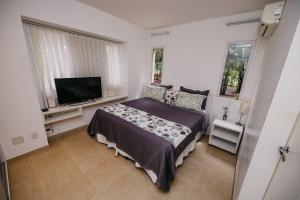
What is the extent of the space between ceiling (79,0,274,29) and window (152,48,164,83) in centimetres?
95

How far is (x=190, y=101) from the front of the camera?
267cm

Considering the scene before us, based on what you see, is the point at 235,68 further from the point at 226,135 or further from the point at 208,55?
the point at 226,135

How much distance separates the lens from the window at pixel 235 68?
2.44m

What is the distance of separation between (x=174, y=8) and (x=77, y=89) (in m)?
2.53

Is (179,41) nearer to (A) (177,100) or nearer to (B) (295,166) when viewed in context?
(A) (177,100)

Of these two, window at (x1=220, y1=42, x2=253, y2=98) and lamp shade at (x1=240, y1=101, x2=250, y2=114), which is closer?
lamp shade at (x1=240, y1=101, x2=250, y2=114)

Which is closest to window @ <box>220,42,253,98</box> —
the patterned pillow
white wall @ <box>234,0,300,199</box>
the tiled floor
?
the patterned pillow

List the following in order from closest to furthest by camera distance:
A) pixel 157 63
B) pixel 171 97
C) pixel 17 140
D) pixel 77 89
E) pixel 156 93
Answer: pixel 17 140
pixel 77 89
pixel 171 97
pixel 156 93
pixel 157 63

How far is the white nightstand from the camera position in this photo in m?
2.23

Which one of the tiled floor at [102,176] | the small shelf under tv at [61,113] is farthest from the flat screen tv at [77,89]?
the tiled floor at [102,176]

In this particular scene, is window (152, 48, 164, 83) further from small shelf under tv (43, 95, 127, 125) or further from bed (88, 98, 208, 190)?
small shelf under tv (43, 95, 127, 125)

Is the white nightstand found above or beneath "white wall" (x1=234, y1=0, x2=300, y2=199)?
beneath

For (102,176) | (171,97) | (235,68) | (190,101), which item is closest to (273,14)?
Answer: (235,68)

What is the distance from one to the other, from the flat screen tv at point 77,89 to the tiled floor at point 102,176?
931 mm
